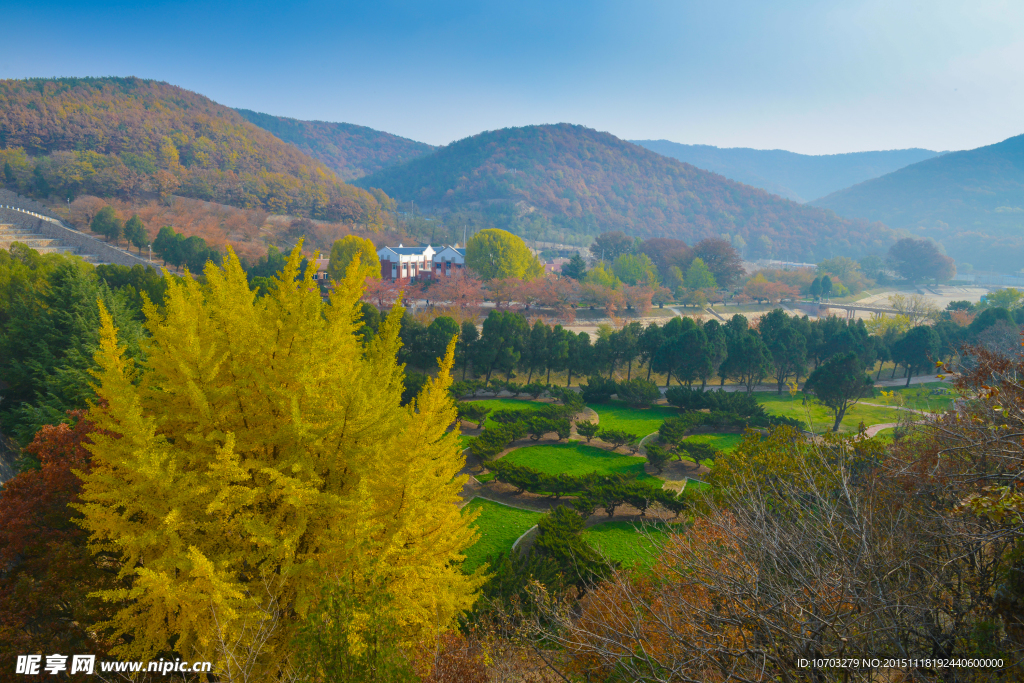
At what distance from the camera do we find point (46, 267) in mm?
29141

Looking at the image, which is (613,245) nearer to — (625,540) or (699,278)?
(699,278)

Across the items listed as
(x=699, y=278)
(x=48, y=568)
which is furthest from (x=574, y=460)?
(x=699, y=278)

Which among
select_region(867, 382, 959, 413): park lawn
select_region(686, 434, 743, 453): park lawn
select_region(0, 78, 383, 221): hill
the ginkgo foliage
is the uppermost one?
select_region(0, 78, 383, 221): hill

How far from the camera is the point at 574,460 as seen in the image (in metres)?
21.0

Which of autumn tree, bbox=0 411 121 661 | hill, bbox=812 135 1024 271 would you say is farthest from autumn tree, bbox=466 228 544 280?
hill, bbox=812 135 1024 271

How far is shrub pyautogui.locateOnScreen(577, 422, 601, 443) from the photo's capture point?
22375 millimetres

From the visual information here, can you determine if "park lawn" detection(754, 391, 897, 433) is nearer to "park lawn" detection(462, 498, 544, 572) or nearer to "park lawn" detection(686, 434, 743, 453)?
"park lawn" detection(686, 434, 743, 453)

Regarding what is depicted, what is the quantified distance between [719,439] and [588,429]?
6.36 metres

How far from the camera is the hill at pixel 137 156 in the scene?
70.7 meters

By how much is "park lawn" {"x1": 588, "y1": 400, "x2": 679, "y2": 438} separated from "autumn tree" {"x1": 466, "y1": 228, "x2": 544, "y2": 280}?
2837 centimetres

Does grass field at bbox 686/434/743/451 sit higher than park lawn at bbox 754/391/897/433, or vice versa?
park lawn at bbox 754/391/897/433

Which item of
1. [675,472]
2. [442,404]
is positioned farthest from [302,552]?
[675,472]

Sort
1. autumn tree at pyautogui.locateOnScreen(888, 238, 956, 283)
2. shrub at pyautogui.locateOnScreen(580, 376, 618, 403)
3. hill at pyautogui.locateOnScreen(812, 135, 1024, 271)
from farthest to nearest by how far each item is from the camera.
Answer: hill at pyautogui.locateOnScreen(812, 135, 1024, 271), autumn tree at pyautogui.locateOnScreen(888, 238, 956, 283), shrub at pyautogui.locateOnScreen(580, 376, 618, 403)

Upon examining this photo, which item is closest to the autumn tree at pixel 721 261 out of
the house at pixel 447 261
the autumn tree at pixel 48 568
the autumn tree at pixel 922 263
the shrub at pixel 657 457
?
the house at pixel 447 261
